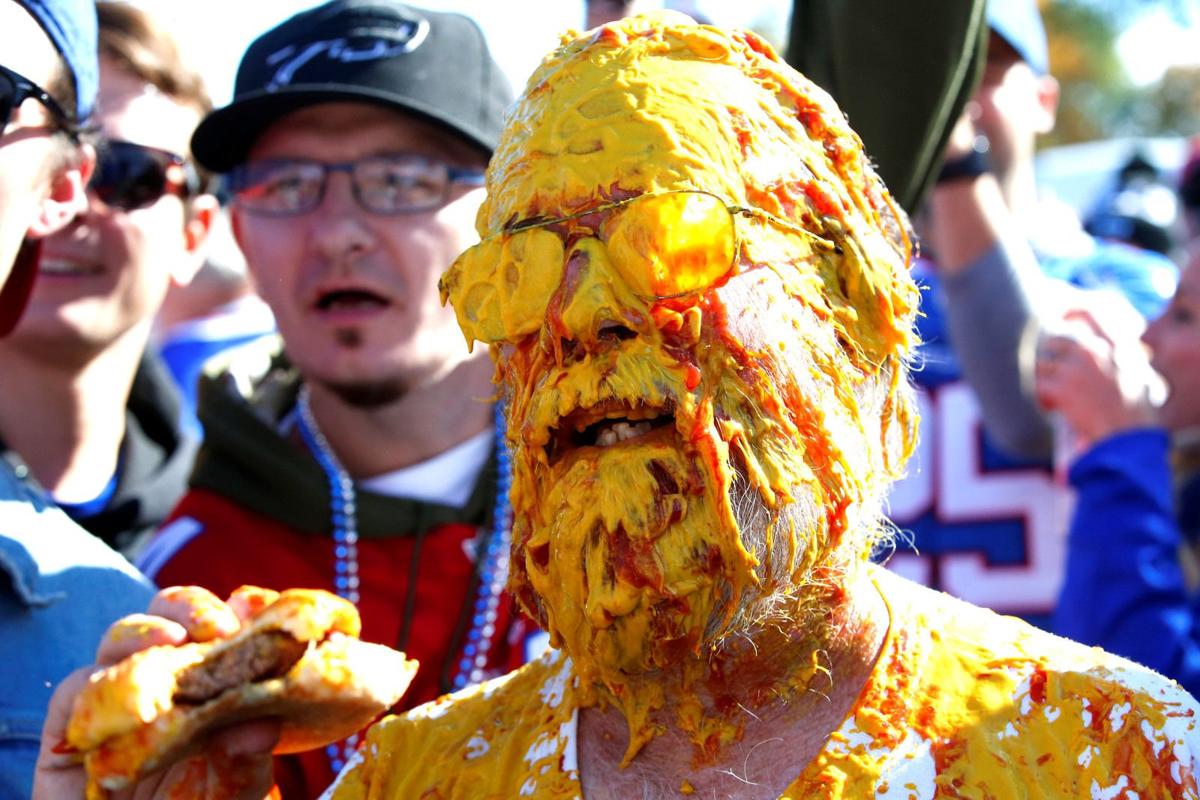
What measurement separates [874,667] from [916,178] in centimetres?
109

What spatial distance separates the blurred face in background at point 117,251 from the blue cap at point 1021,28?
209cm

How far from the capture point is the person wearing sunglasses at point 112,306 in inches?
121

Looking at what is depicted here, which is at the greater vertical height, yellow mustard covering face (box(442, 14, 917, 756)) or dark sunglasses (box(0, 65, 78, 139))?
dark sunglasses (box(0, 65, 78, 139))

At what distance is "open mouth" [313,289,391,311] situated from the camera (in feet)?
9.39

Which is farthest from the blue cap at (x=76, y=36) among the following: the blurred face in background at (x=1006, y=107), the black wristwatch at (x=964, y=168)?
the blurred face in background at (x=1006, y=107)

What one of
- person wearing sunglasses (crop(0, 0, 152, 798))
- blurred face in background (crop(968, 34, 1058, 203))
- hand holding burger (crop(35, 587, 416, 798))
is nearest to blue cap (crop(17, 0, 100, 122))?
person wearing sunglasses (crop(0, 0, 152, 798))

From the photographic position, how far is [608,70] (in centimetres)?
173

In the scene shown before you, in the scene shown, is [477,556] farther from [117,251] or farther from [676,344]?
[676,344]

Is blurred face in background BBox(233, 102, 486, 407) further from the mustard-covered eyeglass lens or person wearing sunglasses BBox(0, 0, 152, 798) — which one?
the mustard-covered eyeglass lens

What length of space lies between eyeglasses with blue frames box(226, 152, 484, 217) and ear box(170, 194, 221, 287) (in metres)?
0.55

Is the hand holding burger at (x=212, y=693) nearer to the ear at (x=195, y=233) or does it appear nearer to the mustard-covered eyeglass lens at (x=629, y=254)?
the mustard-covered eyeglass lens at (x=629, y=254)

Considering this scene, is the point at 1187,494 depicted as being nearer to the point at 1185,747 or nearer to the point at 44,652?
the point at 1185,747

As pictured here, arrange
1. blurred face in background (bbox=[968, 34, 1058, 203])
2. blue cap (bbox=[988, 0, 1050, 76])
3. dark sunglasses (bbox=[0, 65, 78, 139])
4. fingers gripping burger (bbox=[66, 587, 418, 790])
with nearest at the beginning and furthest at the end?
fingers gripping burger (bbox=[66, 587, 418, 790])
dark sunglasses (bbox=[0, 65, 78, 139])
blue cap (bbox=[988, 0, 1050, 76])
blurred face in background (bbox=[968, 34, 1058, 203])

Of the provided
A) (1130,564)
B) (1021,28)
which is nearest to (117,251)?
(1130,564)
